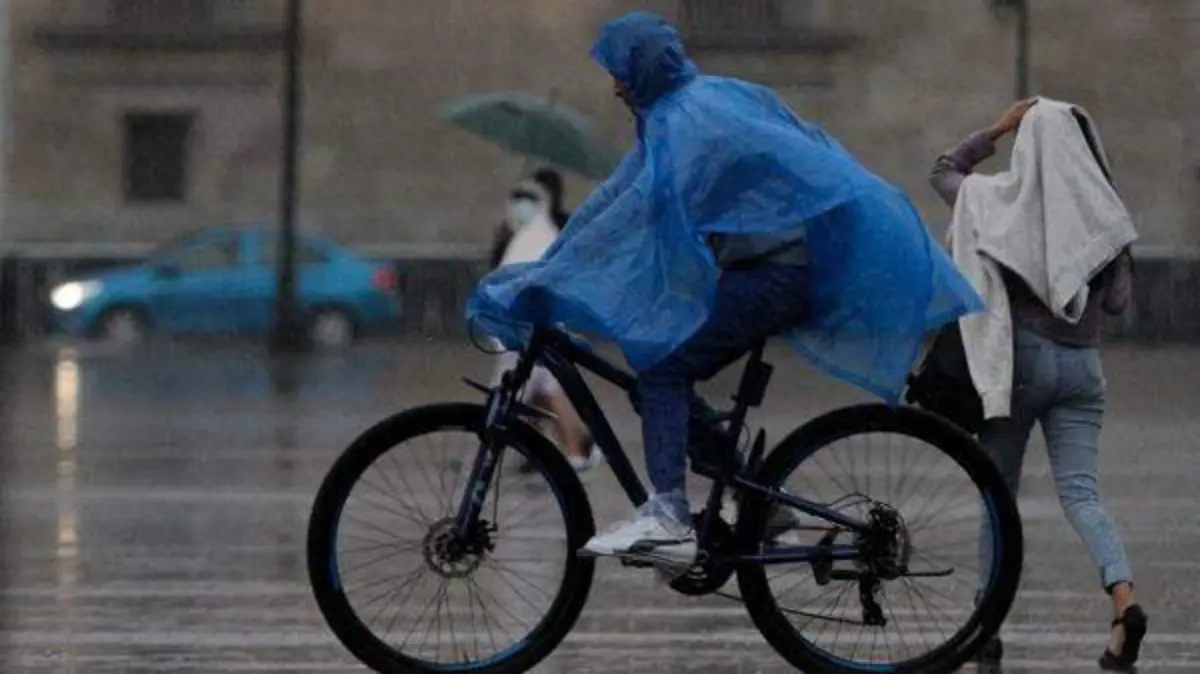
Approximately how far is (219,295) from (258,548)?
75.6ft

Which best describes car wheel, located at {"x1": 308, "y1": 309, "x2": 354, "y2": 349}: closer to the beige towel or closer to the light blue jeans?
the light blue jeans

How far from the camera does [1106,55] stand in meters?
40.8

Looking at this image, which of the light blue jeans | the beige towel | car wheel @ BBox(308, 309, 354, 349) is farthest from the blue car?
the beige towel

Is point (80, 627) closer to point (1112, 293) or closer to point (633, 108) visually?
point (633, 108)

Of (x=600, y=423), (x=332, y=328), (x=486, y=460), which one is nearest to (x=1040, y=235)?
(x=600, y=423)

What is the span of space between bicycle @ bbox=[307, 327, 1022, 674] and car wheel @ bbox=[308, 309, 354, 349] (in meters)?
26.3

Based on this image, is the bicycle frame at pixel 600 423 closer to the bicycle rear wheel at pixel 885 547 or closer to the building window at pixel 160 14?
the bicycle rear wheel at pixel 885 547

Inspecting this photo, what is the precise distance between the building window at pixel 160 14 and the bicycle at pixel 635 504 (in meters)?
34.7

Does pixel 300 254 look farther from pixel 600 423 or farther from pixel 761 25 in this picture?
pixel 600 423

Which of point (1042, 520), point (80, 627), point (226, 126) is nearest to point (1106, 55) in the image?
point (226, 126)

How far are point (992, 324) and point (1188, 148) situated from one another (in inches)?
1331

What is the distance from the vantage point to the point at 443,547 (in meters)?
7.40

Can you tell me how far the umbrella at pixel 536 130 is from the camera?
21.1 meters

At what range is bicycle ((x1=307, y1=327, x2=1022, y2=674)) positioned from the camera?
7340 millimetres
